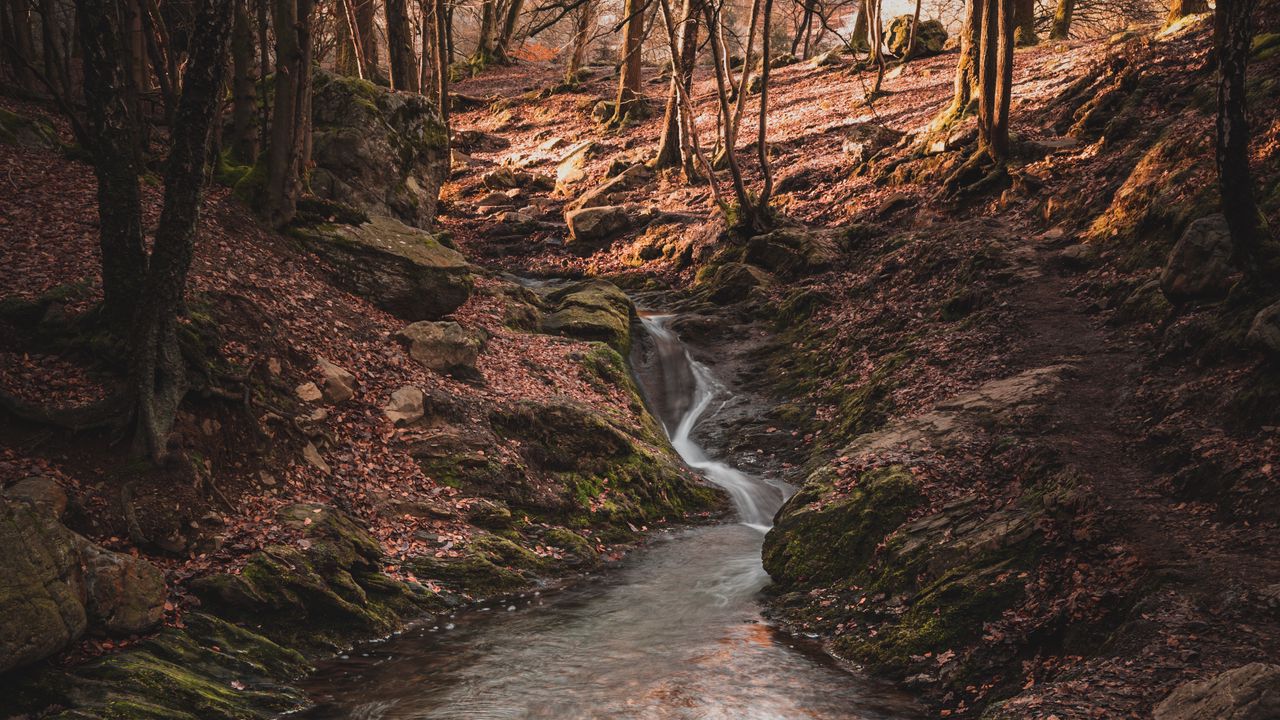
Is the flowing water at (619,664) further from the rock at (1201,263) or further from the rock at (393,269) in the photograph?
the rock at (1201,263)

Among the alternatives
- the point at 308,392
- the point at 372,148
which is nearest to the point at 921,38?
the point at 372,148

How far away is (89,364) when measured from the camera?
754 centimetres

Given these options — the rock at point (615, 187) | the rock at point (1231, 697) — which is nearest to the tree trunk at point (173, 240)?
the rock at point (1231, 697)

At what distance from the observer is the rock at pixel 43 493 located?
5.83 metres

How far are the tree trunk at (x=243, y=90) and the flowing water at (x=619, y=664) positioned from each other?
32.6 feet

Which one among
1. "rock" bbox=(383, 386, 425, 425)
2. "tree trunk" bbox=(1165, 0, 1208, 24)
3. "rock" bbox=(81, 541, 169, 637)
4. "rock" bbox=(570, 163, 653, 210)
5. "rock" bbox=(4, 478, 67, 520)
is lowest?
"rock" bbox=(81, 541, 169, 637)

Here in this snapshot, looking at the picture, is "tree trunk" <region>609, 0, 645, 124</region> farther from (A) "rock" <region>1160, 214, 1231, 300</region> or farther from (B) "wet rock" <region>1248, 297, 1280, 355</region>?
(B) "wet rock" <region>1248, 297, 1280, 355</region>

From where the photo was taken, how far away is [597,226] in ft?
76.1

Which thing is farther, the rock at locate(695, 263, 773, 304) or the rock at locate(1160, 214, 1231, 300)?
the rock at locate(695, 263, 773, 304)

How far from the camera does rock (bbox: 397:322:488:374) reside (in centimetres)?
1191

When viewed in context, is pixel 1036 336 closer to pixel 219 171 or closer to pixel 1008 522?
pixel 1008 522

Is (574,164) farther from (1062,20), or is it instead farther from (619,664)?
(619,664)

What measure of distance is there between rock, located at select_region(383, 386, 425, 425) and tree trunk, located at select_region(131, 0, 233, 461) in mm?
3124

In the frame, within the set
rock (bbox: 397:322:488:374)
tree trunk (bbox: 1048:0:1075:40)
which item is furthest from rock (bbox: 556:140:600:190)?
tree trunk (bbox: 1048:0:1075:40)
